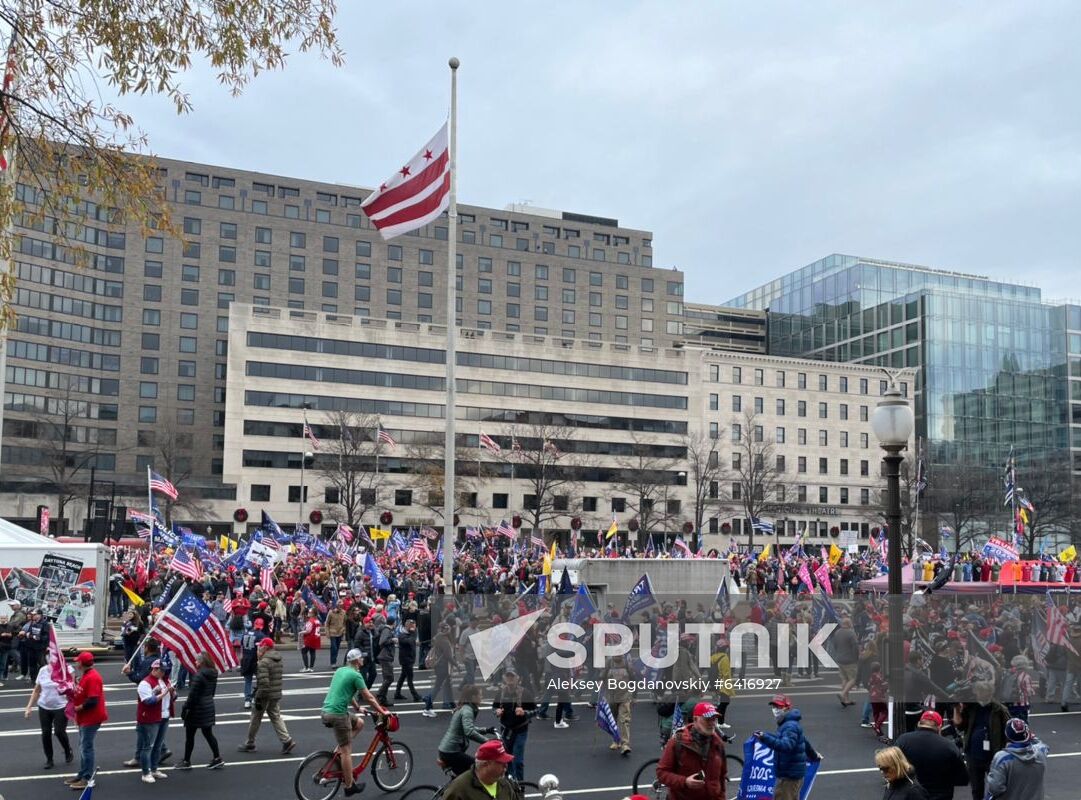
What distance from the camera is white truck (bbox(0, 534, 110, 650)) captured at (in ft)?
89.0

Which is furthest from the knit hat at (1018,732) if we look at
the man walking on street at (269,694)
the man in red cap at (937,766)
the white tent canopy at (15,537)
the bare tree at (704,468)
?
the bare tree at (704,468)

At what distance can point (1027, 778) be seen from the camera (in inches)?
375

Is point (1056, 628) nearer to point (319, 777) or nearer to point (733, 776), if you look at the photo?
point (733, 776)

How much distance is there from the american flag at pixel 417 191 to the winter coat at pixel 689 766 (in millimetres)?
16247

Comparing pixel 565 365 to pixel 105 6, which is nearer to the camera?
pixel 105 6

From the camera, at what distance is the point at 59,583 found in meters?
27.4

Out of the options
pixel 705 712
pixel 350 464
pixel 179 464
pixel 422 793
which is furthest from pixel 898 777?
pixel 179 464

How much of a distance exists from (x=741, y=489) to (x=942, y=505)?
21.6 metres

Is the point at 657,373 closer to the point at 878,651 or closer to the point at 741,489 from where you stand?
the point at 741,489

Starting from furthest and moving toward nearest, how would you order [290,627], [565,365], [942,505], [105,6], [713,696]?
[565,365] → [942,505] → [290,627] → [713,696] → [105,6]

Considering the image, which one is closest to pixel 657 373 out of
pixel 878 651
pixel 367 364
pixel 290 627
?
pixel 367 364

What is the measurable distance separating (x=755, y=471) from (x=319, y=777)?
274 feet

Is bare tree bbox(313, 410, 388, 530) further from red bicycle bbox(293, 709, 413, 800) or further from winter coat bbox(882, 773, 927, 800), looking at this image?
winter coat bbox(882, 773, 927, 800)

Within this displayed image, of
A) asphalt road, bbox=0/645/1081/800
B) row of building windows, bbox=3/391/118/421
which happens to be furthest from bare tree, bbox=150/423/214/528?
asphalt road, bbox=0/645/1081/800
